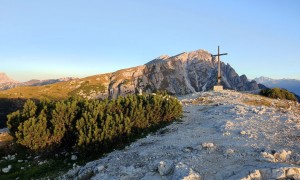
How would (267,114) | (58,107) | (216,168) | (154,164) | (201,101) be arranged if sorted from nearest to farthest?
(216,168) < (154,164) < (58,107) < (267,114) < (201,101)

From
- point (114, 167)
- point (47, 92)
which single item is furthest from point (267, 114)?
point (47, 92)

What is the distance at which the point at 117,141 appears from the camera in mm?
18938

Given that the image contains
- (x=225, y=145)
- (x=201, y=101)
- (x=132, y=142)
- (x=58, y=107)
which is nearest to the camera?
(x=225, y=145)

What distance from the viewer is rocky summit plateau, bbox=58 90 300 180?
12.1 m

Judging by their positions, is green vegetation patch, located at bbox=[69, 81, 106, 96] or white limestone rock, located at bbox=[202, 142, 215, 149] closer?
white limestone rock, located at bbox=[202, 142, 215, 149]

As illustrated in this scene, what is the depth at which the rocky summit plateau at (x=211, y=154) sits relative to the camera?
1213 cm

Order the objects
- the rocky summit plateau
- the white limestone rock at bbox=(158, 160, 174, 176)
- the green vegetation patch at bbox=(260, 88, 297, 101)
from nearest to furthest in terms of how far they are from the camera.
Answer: the rocky summit plateau
the white limestone rock at bbox=(158, 160, 174, 176)
the green vegetation patch at bbox=(260, 88, 297, 101)

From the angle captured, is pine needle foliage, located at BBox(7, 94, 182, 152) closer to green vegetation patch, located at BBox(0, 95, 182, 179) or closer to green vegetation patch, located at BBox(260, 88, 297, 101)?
green vegetation patch, located at BBox(0, 95, 182, 179)

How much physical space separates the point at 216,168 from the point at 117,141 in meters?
7.74

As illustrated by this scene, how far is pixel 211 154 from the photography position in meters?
14.4

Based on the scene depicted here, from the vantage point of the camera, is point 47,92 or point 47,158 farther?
point 47,92

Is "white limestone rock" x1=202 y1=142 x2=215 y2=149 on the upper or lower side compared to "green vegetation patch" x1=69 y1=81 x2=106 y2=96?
upper

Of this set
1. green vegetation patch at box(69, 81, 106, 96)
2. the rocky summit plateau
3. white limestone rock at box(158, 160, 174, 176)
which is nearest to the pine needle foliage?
the rocky summit plateau

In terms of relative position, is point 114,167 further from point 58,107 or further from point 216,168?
point 58,107
